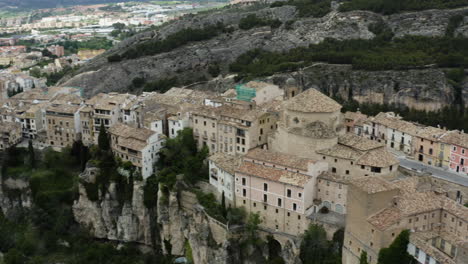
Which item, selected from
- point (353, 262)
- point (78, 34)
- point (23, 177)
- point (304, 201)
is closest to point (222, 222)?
point (304, 201)

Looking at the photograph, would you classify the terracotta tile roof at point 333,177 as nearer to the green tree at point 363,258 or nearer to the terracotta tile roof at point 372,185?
the terracotta tile roof at point 372,185

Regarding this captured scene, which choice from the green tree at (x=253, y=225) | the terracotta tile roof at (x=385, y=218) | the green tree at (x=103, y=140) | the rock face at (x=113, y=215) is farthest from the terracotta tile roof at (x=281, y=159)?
the green tree at (x=103, y=140)

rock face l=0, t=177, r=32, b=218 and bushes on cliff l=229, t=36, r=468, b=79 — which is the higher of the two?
bushes on cliff l=229, t=36, r=468, b=79

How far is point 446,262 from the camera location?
28.8 metres

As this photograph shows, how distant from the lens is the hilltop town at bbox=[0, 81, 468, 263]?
32.4m

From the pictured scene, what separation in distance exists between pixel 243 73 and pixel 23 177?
122ft

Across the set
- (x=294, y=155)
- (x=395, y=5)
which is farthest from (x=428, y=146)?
(x=395, y=5)

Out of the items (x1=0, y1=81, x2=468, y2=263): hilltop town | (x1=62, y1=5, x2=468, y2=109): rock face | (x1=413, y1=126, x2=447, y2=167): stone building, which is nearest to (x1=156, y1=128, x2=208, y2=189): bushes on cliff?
(x1=0, y1=81, x2=468, y2=263): hilltop town

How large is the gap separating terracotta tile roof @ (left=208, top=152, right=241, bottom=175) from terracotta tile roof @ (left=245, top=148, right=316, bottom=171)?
141cm

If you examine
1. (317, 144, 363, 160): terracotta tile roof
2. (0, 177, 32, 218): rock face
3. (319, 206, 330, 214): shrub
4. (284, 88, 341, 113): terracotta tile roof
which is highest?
(284, 88, 341, 113): terracotta tile roof

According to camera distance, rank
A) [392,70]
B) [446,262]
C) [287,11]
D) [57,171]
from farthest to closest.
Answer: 1. [287,11]
2. [392,70]
3. [57,171]
4. [446,262]

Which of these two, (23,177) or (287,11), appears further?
(287,11)

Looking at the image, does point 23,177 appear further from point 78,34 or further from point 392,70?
point 78,34

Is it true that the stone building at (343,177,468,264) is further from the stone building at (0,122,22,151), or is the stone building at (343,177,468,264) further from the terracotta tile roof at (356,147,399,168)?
the stone building at (0,122,22,151)
